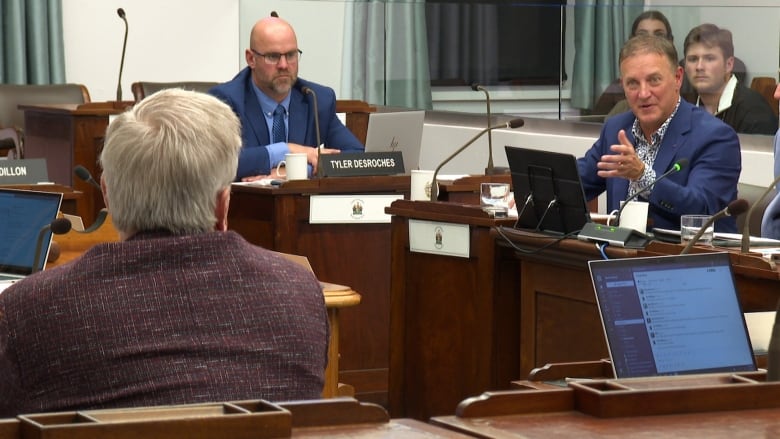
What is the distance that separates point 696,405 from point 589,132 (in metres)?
5.82

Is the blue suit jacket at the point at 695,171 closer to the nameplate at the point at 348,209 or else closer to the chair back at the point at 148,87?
the nameplate at the point at 348,209

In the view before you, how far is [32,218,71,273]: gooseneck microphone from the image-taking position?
312 centimetres

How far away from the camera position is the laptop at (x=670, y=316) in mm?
2322

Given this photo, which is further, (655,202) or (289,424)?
(655,202)

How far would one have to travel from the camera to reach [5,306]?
2.04 metres

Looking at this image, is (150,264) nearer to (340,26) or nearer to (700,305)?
(700,305)

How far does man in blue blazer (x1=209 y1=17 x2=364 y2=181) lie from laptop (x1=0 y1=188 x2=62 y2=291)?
2239mm

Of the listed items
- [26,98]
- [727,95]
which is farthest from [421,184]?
[26,98]

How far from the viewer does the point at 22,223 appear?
3404 mm

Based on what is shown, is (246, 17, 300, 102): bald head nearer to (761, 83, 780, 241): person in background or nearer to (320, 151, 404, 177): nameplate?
(320, 151, 404, 177): nameplate

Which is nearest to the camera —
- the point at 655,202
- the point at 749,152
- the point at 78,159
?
the point at 655,202

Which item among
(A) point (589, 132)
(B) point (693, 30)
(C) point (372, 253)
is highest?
(B) point (693, 30)

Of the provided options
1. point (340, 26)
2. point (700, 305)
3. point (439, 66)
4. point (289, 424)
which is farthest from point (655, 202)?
point (340, 26)

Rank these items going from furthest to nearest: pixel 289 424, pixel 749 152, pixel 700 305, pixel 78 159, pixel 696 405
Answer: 1. pixel 78 159
2. pixel 749 152
3. pixel 700 305
4. pixel 696 405
5. pixel 289 424
